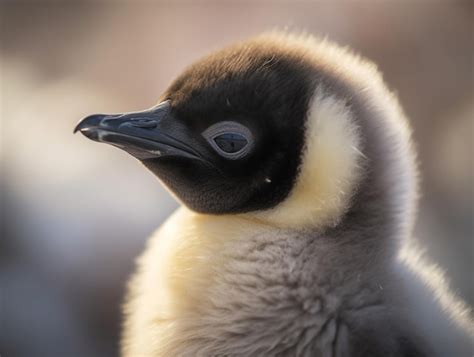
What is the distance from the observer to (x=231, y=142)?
89 centimetres

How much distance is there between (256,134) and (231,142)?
0.10 feet

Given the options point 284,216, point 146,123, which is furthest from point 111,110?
point 284,216

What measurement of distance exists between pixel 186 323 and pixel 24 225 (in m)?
1.34

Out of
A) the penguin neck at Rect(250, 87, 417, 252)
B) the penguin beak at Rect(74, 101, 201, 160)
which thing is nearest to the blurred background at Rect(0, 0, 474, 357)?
the penguin neck at Rect(250, 87, 417, 252)

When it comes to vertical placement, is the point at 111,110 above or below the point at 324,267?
above

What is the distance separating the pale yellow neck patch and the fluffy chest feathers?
3 cm

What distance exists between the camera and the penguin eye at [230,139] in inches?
34.8

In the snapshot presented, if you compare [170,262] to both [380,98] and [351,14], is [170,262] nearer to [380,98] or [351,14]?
[380,98]

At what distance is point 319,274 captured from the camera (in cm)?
81

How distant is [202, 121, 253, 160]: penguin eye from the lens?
885mm

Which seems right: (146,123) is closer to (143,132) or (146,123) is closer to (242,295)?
(143,132)

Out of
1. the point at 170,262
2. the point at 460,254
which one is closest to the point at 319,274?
the point at 170,262

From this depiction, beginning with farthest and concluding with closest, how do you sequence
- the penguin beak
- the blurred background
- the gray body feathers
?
the blurred background, the penguin beak, the gray body feathers

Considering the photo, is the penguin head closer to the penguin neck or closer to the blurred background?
the penguin neck
